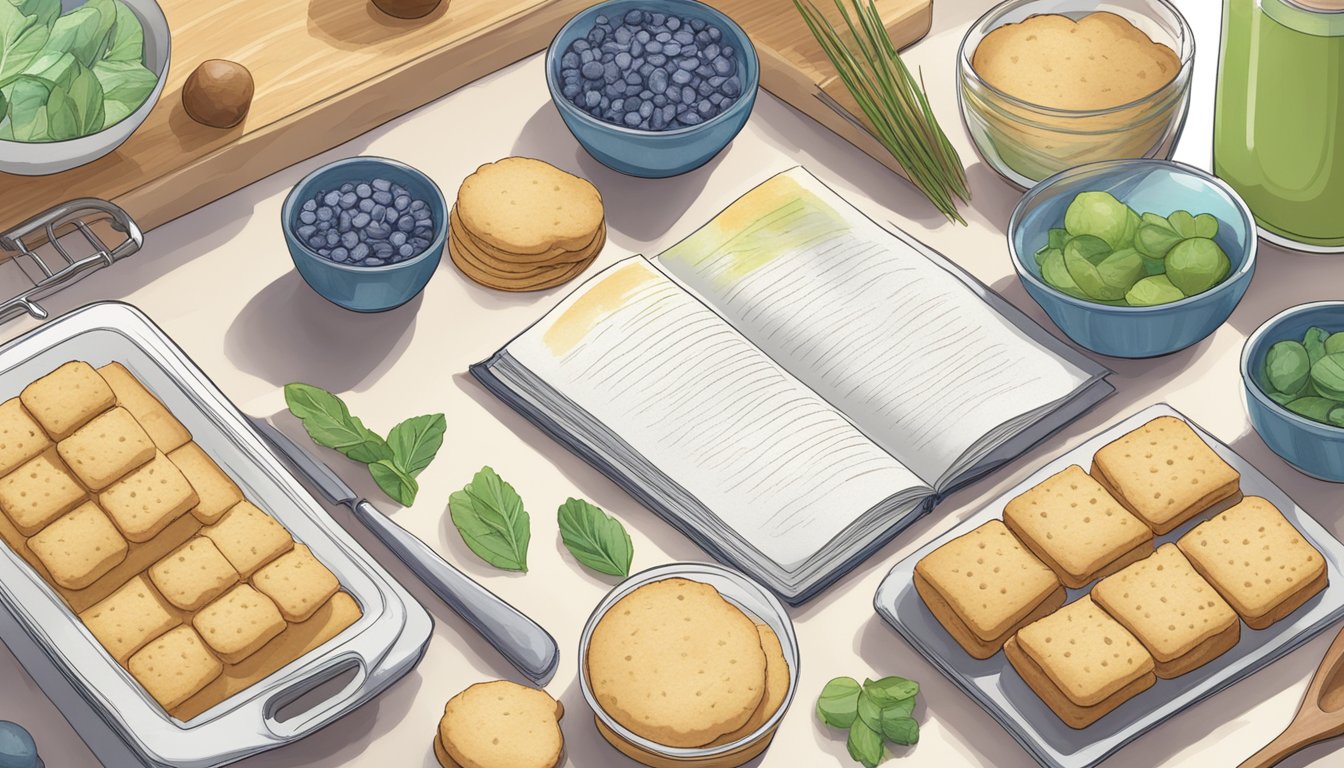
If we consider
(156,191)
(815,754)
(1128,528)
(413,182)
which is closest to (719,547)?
(815,754)

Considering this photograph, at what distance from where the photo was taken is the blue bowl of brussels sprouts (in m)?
1.34

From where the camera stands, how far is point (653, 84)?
58.1 inches

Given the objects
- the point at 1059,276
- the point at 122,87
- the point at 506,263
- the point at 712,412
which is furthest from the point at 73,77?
the point at 1059,276

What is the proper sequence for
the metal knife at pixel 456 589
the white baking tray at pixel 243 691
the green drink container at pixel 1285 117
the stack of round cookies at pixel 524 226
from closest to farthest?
the white baking tray at pixel 243 691, the metal knife at pixel 456 589, the green drink container at pixel 1285 117, the stack of round cookies at pixel 524 226

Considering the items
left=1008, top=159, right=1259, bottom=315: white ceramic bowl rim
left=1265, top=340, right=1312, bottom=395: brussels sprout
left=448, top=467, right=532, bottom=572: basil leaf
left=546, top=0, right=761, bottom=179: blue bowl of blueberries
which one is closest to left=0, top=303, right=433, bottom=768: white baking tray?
left=448, top=467, right=532, bottom=572: basil leaf

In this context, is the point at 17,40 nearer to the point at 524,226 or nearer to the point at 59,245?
the point at 59,245

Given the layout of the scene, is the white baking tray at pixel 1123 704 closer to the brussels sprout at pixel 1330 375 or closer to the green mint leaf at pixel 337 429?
the brussels sprout at pixel 1330 375

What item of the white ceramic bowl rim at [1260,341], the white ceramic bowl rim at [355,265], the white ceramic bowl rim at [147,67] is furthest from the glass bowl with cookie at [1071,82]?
the white ceramic bowl rim at [147,67]

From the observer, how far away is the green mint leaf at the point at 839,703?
1.19 m

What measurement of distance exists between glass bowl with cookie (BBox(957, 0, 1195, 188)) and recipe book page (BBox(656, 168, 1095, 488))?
14 cm

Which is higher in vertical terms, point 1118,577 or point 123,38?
point 123,38

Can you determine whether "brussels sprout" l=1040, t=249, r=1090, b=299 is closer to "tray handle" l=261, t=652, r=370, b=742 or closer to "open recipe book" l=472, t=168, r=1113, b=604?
Answer: "open recipe book" l=472, t=168, r=1113, b=604

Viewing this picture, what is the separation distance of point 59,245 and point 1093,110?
88 cm

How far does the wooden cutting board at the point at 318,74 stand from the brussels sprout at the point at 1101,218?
0.23 metres
